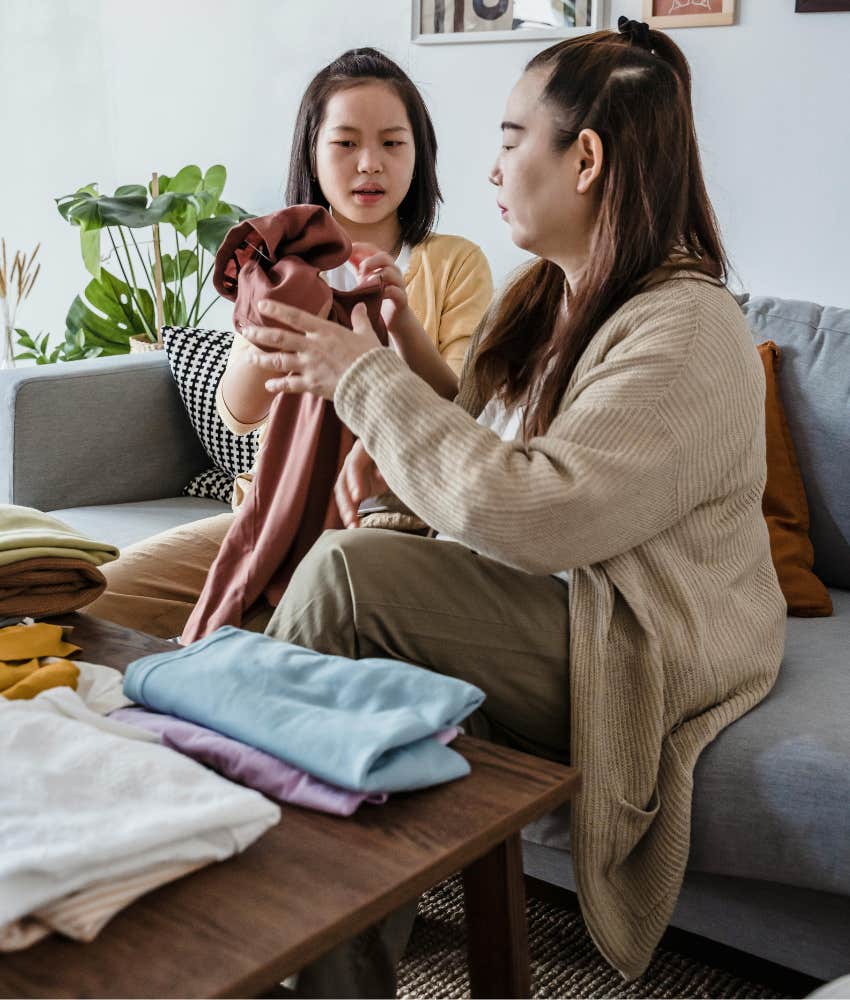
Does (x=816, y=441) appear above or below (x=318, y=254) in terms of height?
below

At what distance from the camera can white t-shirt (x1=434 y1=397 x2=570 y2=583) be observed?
1600mm

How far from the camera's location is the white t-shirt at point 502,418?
1600mm

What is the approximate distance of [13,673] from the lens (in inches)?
47.8

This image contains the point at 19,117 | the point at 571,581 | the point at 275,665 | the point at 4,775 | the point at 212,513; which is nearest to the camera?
the point at 4,775

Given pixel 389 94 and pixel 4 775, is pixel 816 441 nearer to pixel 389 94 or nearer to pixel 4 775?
pixel 389 94

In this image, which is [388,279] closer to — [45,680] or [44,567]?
[44,567]

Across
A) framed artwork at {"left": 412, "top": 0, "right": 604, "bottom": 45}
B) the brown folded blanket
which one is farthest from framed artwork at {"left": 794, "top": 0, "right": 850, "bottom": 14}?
the brown folded blanket

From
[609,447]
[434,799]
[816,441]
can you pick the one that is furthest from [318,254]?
[816,441]

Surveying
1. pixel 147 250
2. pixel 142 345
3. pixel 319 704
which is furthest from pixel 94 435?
pixel 319 704

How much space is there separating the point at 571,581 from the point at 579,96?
56cm

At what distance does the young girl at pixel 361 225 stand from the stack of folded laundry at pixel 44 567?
367mm

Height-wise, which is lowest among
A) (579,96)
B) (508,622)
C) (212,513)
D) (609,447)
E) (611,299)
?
(212,513)

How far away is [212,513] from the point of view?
2.50 meters

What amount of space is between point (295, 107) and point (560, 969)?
2.36 meters
